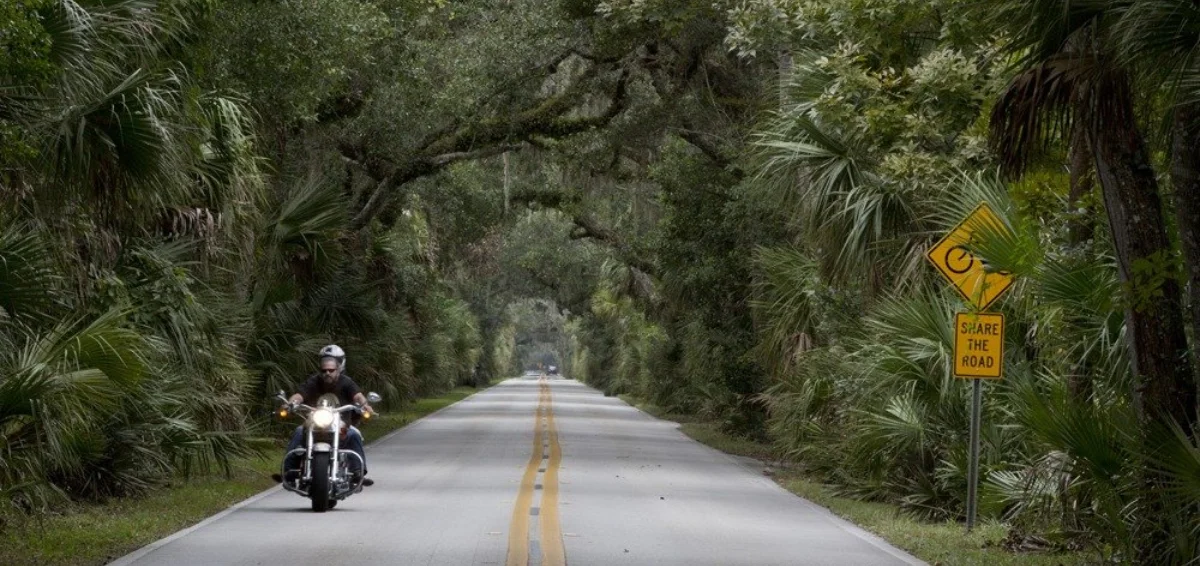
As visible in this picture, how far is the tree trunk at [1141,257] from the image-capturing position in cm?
1053

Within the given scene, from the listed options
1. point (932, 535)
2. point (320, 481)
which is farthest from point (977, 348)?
point (320, 481)

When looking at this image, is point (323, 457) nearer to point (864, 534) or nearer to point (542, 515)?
point (542, 515)

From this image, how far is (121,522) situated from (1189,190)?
9870 mm

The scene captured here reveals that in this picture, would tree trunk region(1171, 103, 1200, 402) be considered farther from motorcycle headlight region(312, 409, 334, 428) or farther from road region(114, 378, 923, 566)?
motorcycle headlight region(312, 409, 334, 428)

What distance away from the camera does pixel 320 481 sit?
15969 mm

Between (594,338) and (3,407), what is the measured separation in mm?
80213

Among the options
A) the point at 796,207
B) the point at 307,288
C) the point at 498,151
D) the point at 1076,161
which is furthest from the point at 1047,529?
the point at 498,151

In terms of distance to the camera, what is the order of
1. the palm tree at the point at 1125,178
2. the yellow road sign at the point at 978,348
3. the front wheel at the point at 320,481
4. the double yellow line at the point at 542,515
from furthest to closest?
the front wheel at the point at 320,481
the yellow road sign at the point at 978,348
the double yellow line at the point at 542,515
the palm tree at the point at 1125,178

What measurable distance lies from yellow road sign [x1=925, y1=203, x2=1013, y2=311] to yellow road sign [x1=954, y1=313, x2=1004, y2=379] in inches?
10.4

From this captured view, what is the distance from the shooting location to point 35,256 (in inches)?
476

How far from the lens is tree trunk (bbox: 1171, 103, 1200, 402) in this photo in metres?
10.1

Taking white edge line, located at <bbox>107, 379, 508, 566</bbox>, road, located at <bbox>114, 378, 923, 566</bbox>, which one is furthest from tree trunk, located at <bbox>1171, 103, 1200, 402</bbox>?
white edge line, located at <bbox>107, 379, 508, 566</bbox>

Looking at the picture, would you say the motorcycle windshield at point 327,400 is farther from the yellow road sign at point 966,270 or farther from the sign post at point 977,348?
the sign post at point 977,348

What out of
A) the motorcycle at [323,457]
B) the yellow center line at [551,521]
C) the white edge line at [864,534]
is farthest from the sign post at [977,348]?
the motorcycle at [323,457]
